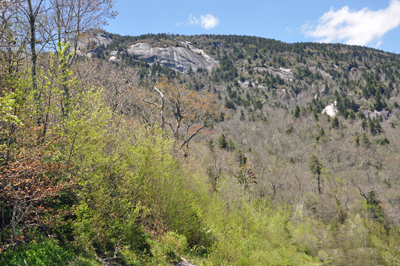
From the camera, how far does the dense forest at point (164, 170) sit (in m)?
6.61

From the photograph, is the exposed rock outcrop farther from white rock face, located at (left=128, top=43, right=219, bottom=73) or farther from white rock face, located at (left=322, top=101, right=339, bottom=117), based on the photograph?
white rock face, located at (left=128, top=43, right=219, bottom=73)

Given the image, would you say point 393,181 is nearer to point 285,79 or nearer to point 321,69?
point 285,79

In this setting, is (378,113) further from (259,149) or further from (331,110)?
(259,149)

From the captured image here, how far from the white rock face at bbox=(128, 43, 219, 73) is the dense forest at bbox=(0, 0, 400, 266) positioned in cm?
2461

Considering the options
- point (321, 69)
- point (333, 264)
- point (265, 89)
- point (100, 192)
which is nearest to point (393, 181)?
point (333, 264)

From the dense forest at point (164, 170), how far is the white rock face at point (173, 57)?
24.6m

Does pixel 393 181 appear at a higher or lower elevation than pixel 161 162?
lower

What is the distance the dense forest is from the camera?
6609 millimetres

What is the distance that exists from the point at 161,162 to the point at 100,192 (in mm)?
3332

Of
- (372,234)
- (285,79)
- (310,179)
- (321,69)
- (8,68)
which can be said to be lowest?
(372,234)

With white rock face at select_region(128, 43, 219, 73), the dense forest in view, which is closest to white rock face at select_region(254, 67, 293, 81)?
white rock face at select_region(128, 43, 219, 73)

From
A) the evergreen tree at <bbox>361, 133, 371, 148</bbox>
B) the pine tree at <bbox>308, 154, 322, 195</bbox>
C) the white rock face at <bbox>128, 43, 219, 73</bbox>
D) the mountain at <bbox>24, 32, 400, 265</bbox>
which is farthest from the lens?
the white rock face at <bbox>128, 43, 219, 73</bbox>

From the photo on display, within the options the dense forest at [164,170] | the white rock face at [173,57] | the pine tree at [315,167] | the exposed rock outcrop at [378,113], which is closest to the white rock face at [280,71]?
the white rock face at [173,57]

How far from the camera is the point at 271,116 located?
9500cm
